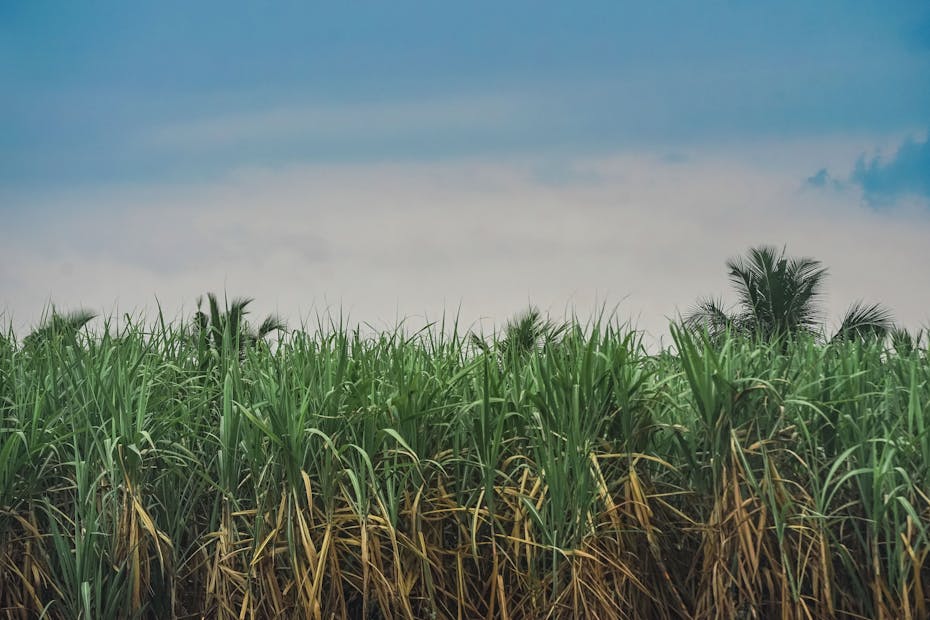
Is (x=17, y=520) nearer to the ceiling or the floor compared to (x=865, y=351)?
nearer to the floor

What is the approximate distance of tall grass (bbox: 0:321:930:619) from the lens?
4.41m

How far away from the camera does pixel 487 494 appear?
4547 mm

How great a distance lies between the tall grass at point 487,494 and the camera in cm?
441

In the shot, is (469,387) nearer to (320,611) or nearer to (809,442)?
(320,611)

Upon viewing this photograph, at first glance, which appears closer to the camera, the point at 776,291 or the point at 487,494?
the point at 487,494

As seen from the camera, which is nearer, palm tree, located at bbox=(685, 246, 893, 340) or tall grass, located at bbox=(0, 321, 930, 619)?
tall grass, located at bbox=(0, 321, 930, 619)

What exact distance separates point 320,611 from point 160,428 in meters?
1.34

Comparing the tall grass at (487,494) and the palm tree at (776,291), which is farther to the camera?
the palm tree at (776,291)

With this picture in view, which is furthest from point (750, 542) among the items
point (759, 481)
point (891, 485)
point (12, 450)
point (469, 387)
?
point (12, 450)

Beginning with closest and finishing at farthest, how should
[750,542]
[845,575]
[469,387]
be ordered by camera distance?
[750,542] → [845,575] → [469,387]

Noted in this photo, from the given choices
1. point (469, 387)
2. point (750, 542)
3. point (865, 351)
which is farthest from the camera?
point (865, 351)

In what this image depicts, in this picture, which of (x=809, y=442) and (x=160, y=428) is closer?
(x=809, y=442)

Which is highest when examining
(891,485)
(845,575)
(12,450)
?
(12,450)

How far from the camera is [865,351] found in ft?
18.7
